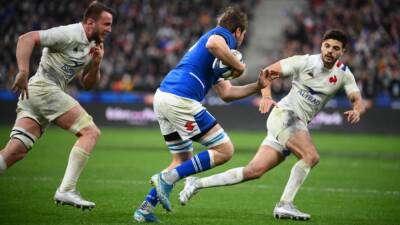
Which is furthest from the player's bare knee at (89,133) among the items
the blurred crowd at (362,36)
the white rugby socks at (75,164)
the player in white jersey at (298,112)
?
the blurred crowd at (362,36)

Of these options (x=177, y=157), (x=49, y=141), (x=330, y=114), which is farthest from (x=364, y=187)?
(x=330, y=114)

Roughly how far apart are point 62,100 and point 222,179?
6.98 ft

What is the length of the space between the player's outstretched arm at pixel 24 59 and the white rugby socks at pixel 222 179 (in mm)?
2251

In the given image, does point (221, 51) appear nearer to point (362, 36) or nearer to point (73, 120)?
point (73, 120)

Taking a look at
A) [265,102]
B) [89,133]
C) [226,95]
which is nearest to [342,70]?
[265,102]

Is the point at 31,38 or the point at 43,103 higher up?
the point at 31,38

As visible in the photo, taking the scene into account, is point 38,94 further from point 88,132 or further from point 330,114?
point 330,114

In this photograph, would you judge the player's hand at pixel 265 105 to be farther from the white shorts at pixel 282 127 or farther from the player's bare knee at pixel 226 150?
the player's bare knee at pixel 226 150

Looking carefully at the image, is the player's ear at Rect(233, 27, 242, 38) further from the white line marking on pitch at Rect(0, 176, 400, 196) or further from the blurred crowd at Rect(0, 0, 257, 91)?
the blurred crowd at Rect(0, 0, 257, 91)

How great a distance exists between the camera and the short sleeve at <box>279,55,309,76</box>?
8.92 meters

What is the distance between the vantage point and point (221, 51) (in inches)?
298

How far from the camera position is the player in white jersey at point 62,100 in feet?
26.5

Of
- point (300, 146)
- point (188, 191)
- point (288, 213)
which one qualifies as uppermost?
point (300, 146)

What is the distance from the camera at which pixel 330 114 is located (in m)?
25.1
